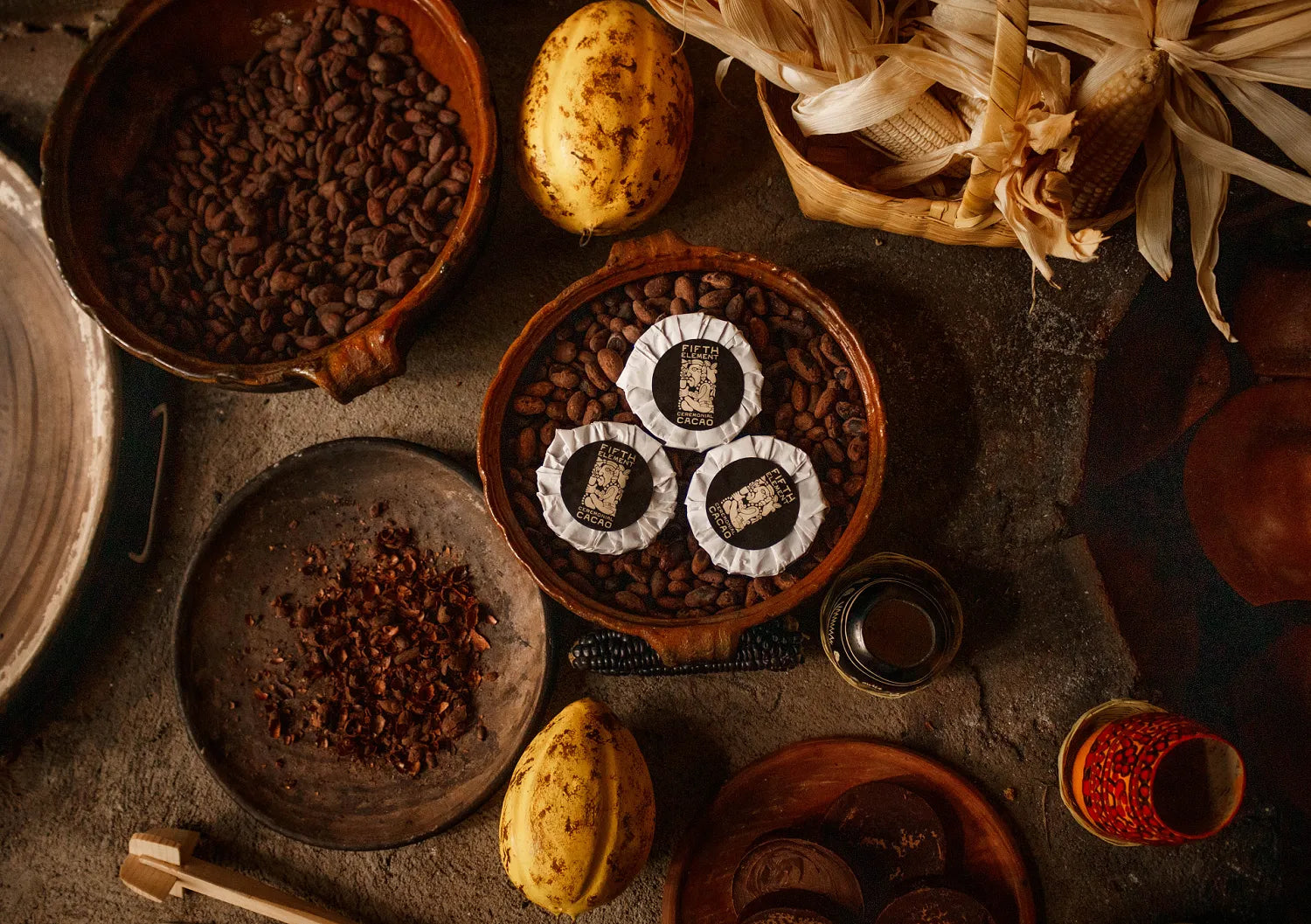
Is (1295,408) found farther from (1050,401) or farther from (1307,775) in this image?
(1307,775)

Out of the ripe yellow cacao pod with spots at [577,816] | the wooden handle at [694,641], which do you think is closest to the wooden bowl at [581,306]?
the wooden handle at [694,641]

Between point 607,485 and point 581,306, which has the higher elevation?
point 581,306

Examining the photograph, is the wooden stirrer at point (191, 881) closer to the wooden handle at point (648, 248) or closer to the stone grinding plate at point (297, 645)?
the stone grinding plate at point (297, 645)

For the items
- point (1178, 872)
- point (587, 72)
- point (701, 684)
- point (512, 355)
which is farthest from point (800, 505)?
point (1178, 872)

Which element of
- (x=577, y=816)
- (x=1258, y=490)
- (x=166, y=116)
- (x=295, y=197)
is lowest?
(x=577, y=816)

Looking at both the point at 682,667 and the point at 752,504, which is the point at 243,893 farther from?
the point at 752,504

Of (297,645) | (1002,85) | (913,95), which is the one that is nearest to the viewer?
(1002,85)

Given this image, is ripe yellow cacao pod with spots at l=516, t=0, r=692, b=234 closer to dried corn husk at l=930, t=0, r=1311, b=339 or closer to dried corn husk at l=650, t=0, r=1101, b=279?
dried corn husk at l=650, t=0, r=1101, b=279

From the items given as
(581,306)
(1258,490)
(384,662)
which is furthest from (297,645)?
(1258,490)
